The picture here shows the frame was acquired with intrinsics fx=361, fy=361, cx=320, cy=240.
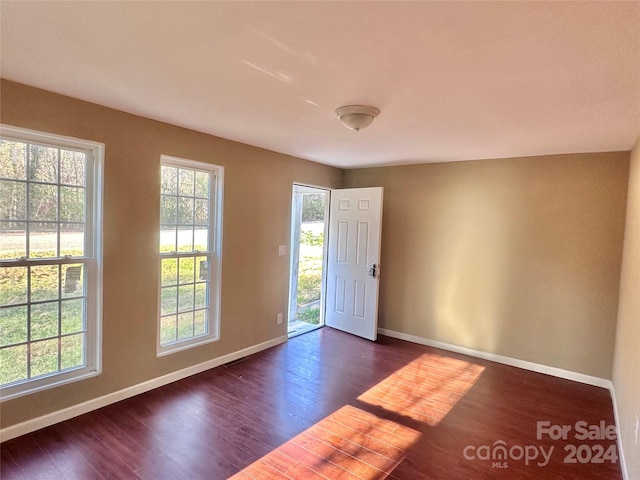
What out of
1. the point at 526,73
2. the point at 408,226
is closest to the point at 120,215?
the point at 526,73

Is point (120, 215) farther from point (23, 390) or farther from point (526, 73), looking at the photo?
point (526, 73)

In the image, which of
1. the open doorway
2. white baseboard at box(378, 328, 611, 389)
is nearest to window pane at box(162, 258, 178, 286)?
the open doorway

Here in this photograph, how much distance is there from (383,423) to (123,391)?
A: 2.06 metres

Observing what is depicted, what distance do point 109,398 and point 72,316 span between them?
712 millimetres

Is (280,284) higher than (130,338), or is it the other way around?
(280,284)

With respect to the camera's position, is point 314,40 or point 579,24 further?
point 314,40

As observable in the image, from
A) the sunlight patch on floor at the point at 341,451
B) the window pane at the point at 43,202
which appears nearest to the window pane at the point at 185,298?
the window pane at the point at 43,202

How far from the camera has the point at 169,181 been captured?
320cm

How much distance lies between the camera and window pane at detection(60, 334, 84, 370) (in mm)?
2611

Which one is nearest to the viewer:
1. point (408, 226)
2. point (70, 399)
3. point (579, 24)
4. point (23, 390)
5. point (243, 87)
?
point (579, 24)

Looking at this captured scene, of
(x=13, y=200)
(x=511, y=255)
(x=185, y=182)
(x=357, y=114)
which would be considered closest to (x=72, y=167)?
(x=13, y=200)

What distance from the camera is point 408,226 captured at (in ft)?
15.4

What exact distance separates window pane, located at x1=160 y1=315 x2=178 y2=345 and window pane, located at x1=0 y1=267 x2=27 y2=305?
1.06 m

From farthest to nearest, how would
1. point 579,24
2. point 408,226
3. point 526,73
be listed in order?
point 408,226 < point 526,73 < point 579,24
